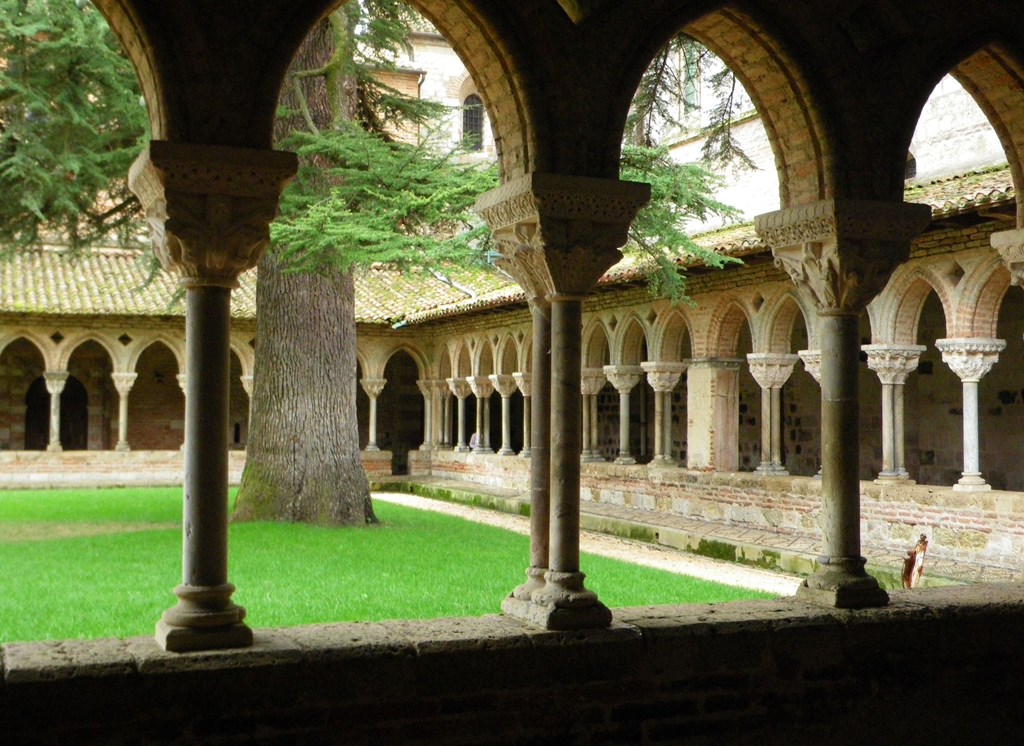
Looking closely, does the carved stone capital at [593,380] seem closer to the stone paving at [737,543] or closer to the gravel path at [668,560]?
the stone paving at [737,543]

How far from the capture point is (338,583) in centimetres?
904

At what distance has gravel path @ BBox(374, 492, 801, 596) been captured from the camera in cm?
1028

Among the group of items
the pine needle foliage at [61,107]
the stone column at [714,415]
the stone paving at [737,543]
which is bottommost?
the stone paving at [737,543]

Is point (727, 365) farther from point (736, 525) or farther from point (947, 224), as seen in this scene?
point (947, 224)

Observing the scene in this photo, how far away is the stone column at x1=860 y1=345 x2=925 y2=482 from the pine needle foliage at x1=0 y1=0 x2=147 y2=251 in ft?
26.4

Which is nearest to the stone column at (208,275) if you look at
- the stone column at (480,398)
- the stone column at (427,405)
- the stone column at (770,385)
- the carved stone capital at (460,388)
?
the stone column at (770,385)

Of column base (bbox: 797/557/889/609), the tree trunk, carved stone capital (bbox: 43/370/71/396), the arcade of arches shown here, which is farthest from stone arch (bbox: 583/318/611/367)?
column base (bbox: 797/557/889/609)

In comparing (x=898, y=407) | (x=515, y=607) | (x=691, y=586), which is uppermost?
(x=898, y=407)

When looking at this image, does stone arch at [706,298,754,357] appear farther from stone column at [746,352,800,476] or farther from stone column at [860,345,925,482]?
stone column at [860,345,925,482]

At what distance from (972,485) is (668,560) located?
3118 mm

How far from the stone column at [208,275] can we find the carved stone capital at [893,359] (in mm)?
9546

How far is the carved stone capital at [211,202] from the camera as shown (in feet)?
12.9

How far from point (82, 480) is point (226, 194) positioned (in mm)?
18553

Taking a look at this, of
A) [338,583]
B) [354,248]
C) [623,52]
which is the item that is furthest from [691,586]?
[623,52]
